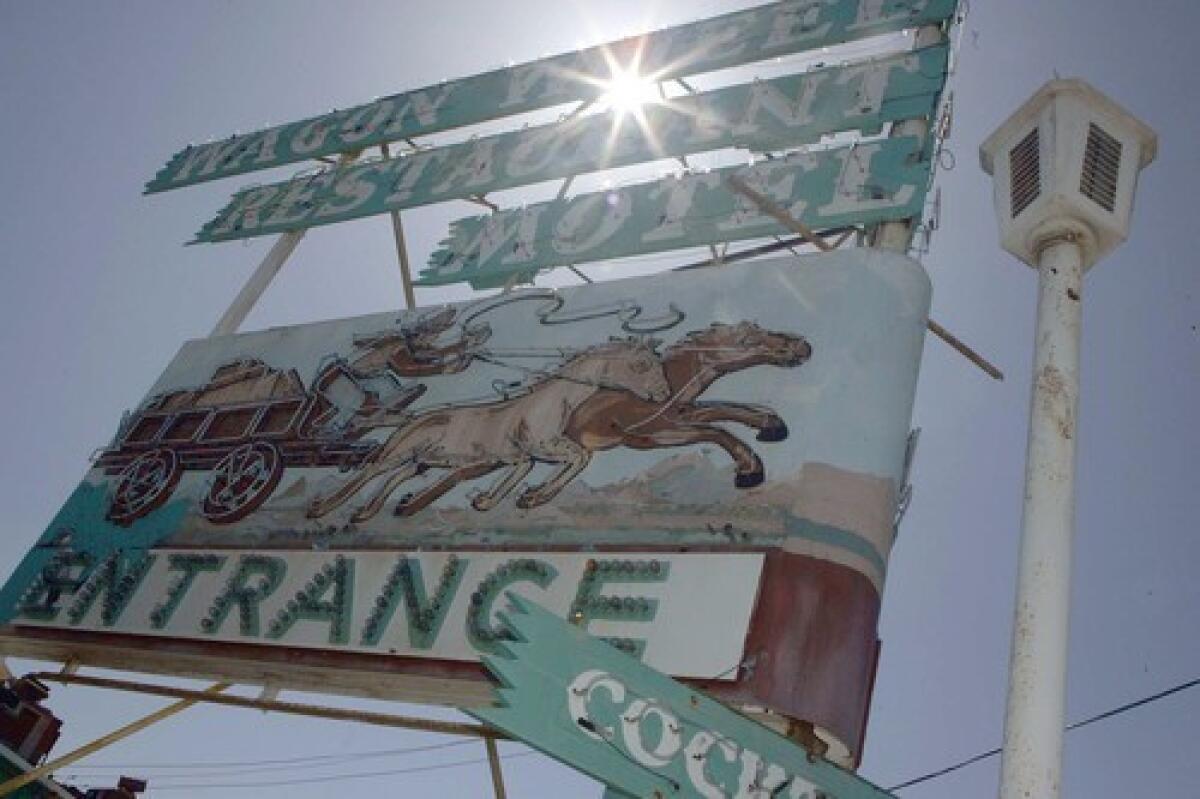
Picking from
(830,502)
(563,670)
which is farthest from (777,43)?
(563,670)

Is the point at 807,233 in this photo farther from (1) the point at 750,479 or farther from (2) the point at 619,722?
(2) the point at 619,722

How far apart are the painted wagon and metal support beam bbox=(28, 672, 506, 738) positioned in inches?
54.5

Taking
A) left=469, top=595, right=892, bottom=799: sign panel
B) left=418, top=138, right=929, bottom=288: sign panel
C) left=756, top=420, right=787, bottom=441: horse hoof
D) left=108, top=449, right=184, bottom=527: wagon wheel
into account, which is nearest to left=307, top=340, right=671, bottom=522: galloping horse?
left=756, top=420, right=787, bottom=441: horse hoof

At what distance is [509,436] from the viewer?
753cm

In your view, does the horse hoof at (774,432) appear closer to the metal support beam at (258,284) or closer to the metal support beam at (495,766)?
the metal support beam at (495,766)

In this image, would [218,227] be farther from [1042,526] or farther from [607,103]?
[1042,526]

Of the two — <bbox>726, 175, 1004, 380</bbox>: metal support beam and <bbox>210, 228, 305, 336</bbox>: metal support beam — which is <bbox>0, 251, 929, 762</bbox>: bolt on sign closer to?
<bbox>726, 175, 1004, 380</bbox>: metal support beam

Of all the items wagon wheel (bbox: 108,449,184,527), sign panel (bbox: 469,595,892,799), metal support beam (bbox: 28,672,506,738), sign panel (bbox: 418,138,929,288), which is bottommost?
sign panel (bbox: 469,595,892,799)

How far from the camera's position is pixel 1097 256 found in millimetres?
5332

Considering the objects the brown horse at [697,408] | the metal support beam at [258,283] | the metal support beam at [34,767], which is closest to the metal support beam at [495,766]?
the brown horse at [697,408]

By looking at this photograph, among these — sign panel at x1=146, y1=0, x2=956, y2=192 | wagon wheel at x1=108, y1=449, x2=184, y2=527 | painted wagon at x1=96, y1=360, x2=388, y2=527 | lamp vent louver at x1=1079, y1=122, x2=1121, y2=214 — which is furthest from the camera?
sign panel at x1=146, y1=0, x2=956, y2=192

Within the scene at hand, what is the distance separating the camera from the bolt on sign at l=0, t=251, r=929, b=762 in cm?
567

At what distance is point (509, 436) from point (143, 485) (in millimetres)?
3924

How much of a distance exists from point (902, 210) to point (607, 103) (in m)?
4.28
